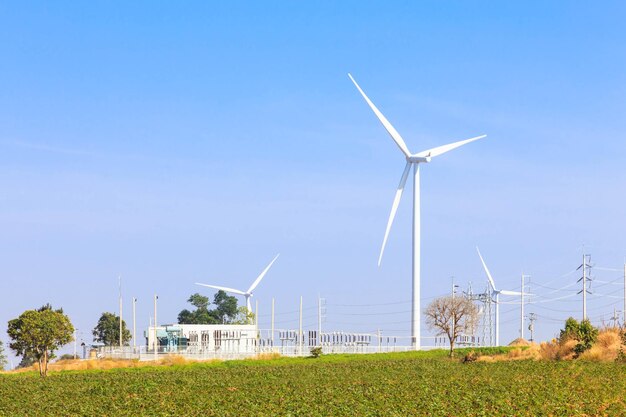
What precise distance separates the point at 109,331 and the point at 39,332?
6351 cm

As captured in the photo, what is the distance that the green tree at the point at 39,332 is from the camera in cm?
6856

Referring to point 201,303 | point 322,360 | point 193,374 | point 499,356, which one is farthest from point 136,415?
point 201,303

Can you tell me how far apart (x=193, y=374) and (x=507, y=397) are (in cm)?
2588

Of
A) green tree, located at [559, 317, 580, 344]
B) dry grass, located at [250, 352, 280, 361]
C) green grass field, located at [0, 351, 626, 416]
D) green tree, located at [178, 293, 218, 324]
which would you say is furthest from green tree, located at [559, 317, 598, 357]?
green tree, located at [178, 293, 218, 324]

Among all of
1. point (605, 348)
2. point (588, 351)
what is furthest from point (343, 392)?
point (605, 348)

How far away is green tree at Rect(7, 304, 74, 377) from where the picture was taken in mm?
68562

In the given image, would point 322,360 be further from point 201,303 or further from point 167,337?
point 201,303

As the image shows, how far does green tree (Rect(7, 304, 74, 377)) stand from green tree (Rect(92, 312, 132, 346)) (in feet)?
197

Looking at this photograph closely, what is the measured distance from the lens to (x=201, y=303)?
18125 cm

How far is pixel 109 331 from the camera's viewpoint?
5153 inches

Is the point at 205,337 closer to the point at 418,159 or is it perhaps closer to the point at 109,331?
the point at 109,331

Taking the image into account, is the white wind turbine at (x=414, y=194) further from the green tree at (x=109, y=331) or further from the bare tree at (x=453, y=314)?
the green tree at (x=109, y=331)

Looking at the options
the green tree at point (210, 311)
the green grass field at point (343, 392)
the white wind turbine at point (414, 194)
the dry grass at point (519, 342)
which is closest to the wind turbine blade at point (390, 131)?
the white wind turbine at point (414, 194)

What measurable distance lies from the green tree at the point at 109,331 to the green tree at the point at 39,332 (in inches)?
2369
